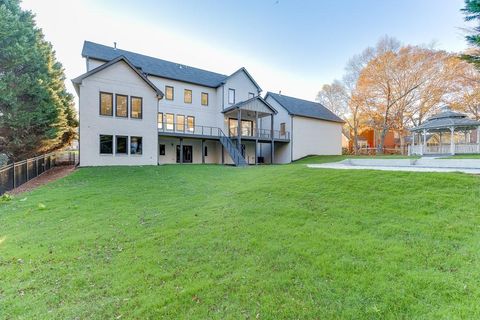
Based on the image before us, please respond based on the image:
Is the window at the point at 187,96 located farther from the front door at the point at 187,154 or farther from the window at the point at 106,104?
the window at the point at 106,104

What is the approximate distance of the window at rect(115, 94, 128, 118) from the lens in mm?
17805

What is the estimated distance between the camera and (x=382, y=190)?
7180 millimetres

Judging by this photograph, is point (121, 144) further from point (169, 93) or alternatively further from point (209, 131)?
point (209, 131)

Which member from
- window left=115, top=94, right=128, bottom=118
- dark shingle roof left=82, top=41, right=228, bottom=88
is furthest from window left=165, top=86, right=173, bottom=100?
window left=115, top=94, right=128, bottom=118

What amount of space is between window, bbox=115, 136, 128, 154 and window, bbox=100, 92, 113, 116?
182cm

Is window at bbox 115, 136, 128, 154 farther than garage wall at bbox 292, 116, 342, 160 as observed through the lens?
No

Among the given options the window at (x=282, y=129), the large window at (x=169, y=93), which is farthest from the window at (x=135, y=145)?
the window at (x=282, y=129)

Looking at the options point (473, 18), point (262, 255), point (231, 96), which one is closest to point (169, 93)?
point (231, 96)

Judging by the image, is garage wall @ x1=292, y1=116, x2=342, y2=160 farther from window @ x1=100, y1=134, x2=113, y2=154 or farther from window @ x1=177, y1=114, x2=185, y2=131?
window @ x1=100, y1=134, x2=113, y2=154

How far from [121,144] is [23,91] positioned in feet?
21.7

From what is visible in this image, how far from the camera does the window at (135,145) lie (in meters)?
18.3

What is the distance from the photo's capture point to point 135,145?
18.4m

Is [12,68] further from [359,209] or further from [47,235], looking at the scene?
[359,209]

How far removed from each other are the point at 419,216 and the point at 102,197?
10300 millimetres
